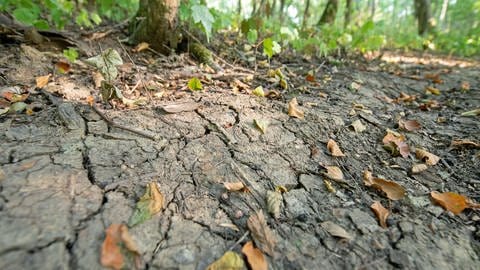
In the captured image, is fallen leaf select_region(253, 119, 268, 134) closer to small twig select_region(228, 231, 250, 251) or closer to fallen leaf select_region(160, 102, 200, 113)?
fallen leaf select_region(160, 102, 200, 113)

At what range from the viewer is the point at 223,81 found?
238 centimetres

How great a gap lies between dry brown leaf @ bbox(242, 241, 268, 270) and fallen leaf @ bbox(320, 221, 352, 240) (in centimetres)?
32

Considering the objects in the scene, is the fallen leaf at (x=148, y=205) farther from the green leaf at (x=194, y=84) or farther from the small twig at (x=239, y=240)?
the green leaf at (x=194, y=84)

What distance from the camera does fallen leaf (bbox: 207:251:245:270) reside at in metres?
1.02

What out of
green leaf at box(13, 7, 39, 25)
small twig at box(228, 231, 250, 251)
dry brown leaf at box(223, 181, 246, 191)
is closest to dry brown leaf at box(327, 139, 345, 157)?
dry brown leaf at box(223, 181, 246, 191)

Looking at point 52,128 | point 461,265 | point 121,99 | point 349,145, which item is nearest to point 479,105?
point 349,145

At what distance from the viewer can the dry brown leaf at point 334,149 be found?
170 cm

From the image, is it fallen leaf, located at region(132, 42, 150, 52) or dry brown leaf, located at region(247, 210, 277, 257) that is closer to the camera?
dry brown leaf, located at region(247, 210, 277, 257)

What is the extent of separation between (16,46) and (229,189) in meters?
1.93

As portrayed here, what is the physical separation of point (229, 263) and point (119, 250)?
0.36 meters

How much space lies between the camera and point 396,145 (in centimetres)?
181

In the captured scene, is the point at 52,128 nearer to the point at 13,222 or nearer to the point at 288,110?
the point at 13,222

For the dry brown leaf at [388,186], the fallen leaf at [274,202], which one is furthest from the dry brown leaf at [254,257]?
the dry brown leaf at [388,186]

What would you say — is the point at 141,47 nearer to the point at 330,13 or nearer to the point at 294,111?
the point at 294,111
